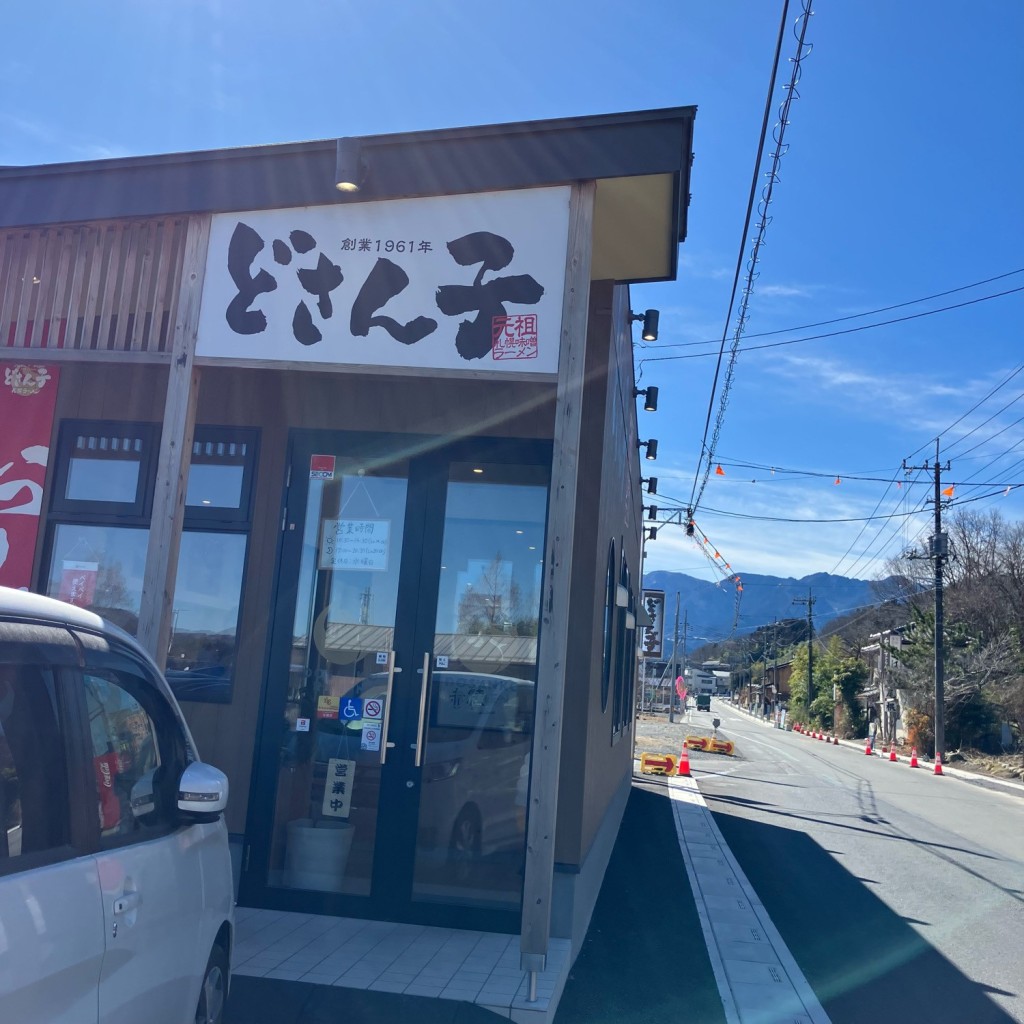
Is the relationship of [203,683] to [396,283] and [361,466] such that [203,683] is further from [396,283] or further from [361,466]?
[396,283]

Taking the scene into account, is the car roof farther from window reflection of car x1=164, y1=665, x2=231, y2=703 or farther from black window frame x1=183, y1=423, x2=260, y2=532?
black window frame x1=183, y1=423, x2=260, y2=532

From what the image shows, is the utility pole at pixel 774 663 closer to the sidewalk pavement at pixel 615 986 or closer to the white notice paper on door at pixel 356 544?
the sidewalk pavement at pixel 615 986

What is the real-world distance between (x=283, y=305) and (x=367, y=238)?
590 mm

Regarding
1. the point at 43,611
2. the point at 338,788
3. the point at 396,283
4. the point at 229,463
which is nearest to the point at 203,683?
the point at 338,788

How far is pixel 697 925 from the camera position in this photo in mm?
7375

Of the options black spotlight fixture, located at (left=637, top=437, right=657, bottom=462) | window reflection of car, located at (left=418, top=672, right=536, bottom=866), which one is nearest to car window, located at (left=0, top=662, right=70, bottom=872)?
window reflection of car, located at (left=418, top=672, right=536, bottom=866)

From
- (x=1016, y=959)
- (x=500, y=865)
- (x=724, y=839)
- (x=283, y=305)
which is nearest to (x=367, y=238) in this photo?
(x=283, y=305)

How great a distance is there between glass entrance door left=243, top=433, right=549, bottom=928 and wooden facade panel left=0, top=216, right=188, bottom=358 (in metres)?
A: 1.58

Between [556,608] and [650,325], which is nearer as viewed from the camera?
[556,608]

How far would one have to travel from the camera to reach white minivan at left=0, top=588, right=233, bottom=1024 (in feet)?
7.04

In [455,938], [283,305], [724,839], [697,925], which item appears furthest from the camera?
[724,839]

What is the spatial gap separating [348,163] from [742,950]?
5.77 m

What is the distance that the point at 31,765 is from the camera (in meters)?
2.37

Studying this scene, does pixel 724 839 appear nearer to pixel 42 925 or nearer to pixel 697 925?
pixel 697 925
